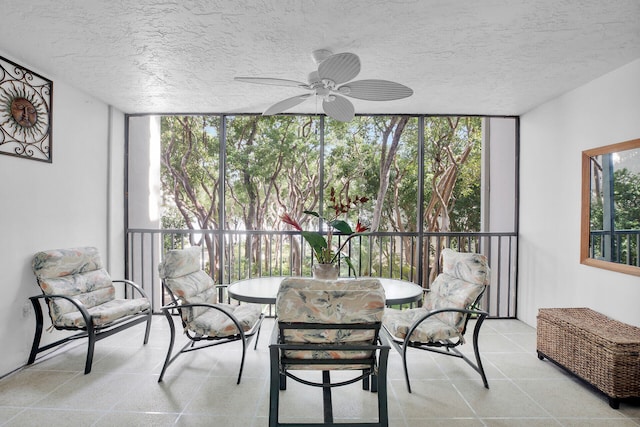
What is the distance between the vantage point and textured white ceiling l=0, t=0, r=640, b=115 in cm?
198

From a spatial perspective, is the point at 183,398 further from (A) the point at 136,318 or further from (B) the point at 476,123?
(B) the point at 476,123

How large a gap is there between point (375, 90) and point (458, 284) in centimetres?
157

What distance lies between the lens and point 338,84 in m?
2.27

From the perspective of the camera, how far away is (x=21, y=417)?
6.70ft

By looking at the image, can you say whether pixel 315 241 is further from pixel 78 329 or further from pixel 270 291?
pixel 78 329

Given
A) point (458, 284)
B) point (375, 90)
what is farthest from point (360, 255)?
point (375, 90)

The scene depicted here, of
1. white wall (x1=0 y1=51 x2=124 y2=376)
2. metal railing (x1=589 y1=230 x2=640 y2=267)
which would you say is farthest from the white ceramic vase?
white wall (x1=0 y1=51 x2=124 y2=376)

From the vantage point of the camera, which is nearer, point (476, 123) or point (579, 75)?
point (579, 75)

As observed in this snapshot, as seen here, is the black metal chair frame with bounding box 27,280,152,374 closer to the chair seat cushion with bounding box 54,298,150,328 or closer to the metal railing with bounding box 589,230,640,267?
the chair seat cushion with bounding box 54,298,150,328

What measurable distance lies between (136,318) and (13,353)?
847 millimetres

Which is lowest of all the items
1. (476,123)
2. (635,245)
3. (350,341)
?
(350,341)

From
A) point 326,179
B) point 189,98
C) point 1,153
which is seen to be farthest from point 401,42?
point 326,179

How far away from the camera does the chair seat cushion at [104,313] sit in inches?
103

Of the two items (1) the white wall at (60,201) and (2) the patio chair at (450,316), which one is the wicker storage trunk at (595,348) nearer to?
(2) the patio chair at (450,316)
